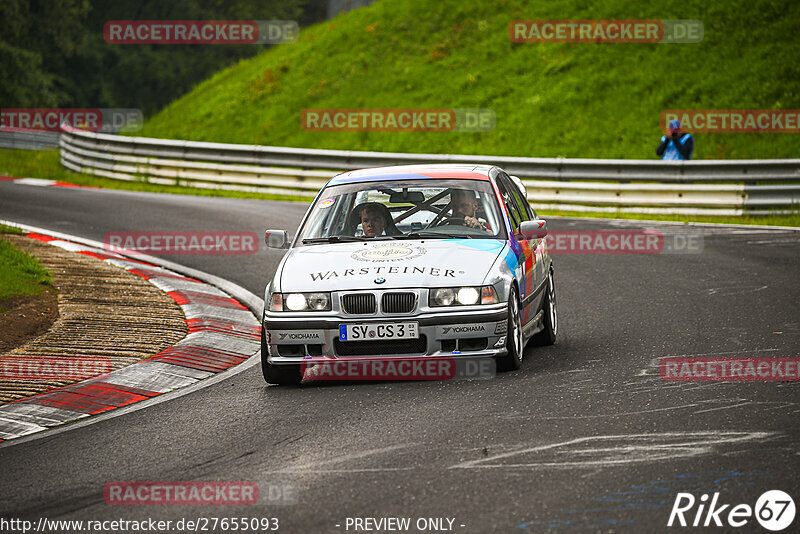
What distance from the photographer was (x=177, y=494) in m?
5.41

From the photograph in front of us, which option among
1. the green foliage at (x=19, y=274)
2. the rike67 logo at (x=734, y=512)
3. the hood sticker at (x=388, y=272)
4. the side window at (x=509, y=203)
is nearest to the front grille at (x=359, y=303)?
the hood sticker at (x=388, y=272)

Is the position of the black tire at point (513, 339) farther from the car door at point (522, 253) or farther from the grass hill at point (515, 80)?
the grass hill at point (515, 80)

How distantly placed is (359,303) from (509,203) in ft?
7.13

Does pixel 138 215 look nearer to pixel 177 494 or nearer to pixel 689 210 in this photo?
pixel 689 210

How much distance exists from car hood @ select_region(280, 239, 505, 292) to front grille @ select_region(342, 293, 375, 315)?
71 millimetres

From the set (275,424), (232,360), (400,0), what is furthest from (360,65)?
(275,424)

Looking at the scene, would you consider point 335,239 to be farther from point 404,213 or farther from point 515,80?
point 515,80

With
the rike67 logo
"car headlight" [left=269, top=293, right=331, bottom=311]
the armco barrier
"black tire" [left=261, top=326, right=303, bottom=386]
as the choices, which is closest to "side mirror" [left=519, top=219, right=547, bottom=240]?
"car headlight" [left=269, top=293, right=331, bottom=311]

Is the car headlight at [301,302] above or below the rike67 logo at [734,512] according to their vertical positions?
above

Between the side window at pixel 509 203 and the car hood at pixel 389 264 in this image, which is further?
the side window at pixel 509 203

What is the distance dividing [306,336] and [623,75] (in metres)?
21.8

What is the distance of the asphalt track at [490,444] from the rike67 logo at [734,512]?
0.16 feet

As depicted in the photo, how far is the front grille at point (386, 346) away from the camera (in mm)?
7680

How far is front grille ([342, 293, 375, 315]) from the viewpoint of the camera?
303 inches
